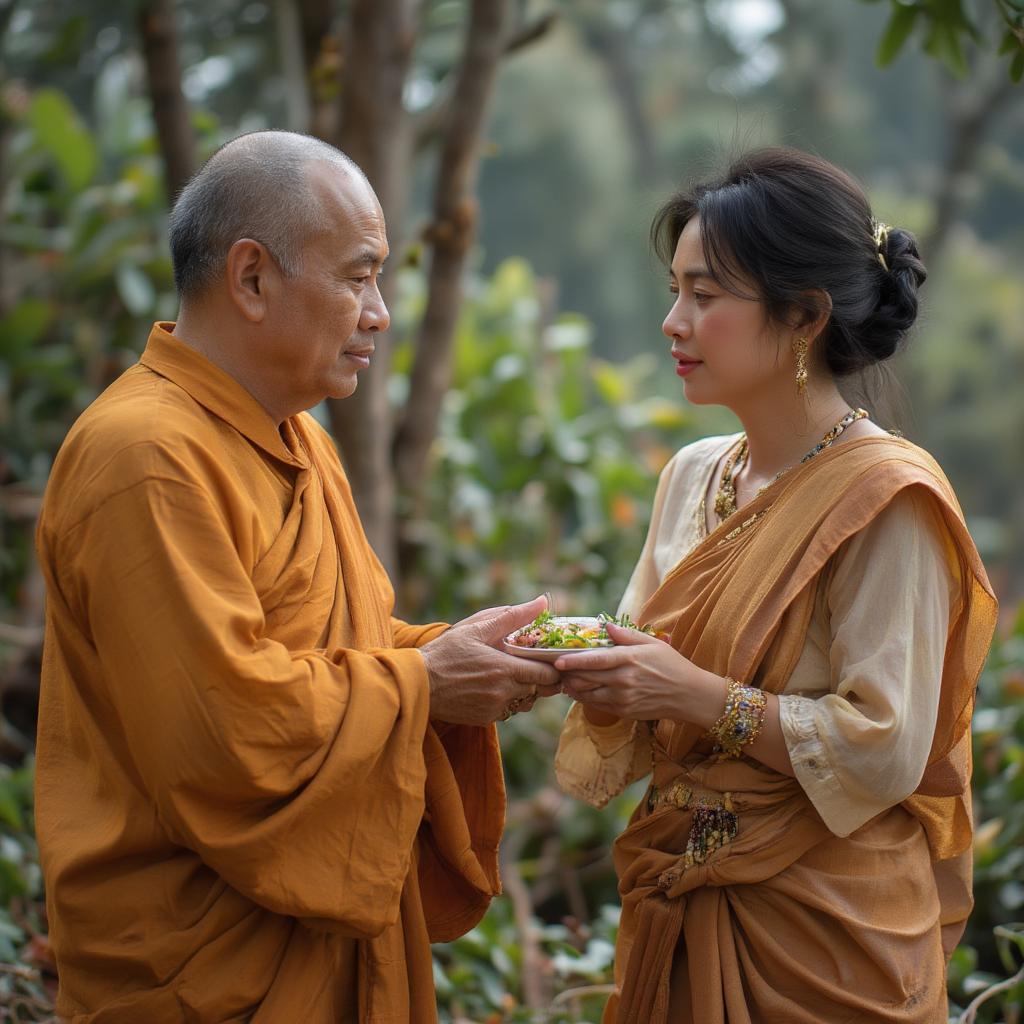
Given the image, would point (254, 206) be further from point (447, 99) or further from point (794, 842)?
point (447, 99)

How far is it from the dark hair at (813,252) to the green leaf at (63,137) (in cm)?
401

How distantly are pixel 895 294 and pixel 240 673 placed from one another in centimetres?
137

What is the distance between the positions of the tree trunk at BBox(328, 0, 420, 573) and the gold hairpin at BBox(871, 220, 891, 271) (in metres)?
2.03

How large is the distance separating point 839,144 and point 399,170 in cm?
1216

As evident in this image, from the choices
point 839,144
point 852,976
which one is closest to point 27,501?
point 852,976

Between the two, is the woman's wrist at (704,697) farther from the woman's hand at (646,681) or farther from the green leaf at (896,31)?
the green leaf at (896,31)

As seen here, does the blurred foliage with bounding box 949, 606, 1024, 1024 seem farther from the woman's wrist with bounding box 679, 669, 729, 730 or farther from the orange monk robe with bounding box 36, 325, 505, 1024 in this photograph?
the orange monk robe with bounding box 36, 325, 505, 1024

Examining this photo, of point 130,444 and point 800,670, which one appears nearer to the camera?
point 130,444

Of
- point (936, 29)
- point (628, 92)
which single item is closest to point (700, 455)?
point (936, 29)

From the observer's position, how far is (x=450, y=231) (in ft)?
15.1

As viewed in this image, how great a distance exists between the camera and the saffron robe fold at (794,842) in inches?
88.6

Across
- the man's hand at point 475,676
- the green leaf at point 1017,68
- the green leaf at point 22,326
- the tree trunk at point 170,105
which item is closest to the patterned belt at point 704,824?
the man's hand at point 475,676

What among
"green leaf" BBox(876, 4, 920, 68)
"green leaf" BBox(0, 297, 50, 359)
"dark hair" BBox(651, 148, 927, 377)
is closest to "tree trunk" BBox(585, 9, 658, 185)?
"green leaf" BBox(0, 297, 50, 359)

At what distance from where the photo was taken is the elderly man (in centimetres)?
198
